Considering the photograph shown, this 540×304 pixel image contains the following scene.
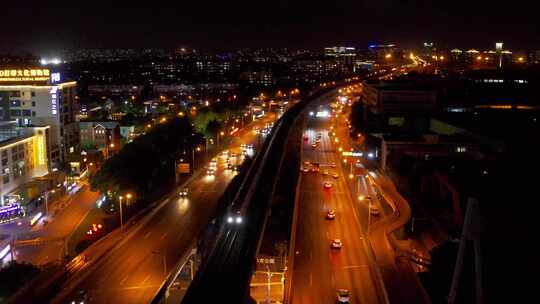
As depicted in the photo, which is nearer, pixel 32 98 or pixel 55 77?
pixel 32 98

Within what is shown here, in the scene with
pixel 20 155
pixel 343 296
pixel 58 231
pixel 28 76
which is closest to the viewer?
pixel 343 296

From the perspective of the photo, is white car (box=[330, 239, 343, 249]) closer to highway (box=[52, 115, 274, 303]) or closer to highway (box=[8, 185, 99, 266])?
highway (box=[52, 115, 274, 303])

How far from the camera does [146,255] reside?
1073 cm

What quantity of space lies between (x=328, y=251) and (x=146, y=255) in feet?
11.0

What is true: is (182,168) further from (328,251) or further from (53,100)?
(328,251)

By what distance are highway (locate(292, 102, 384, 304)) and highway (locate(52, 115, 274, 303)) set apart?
2244mm

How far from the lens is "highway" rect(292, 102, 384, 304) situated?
8875 mm

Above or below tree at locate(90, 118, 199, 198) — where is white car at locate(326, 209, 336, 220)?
below

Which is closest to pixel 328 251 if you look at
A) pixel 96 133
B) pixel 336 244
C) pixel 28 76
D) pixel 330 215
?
pixel 336 244

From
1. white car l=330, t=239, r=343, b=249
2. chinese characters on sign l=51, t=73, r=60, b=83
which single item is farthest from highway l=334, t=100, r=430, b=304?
chinese characters on sign l=51, t=73, r=60, b=83

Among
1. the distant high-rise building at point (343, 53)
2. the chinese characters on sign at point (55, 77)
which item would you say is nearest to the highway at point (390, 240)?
the chinese characters on sign at point (55, 77)

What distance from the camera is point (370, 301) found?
8.55 metres

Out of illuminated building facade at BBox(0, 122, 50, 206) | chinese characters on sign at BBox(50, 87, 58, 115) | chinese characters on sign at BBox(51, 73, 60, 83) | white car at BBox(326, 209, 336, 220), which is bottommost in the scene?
white car at BBox(326, 209, 336, 220)

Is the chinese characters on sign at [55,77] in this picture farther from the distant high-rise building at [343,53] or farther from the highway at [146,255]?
the distant high-rise building at [343,53]
